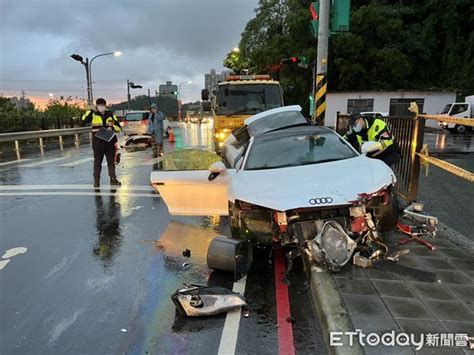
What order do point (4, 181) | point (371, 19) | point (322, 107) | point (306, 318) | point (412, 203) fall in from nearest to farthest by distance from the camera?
point (306, 318)
point (412, 203)
point (4, 181)
point (322, 107)
point (371, 19)

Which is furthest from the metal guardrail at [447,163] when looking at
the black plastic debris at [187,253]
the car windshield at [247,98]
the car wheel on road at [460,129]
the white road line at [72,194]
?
the car wheel on road at [460,129]

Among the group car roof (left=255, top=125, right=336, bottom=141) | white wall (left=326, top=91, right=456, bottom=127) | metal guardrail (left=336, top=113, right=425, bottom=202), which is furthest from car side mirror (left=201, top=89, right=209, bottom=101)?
white wall (left=326, top=91, right=456, bottom=127)

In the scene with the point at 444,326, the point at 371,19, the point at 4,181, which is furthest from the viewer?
the point at 371,19

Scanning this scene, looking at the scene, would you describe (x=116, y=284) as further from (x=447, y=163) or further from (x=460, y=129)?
(x=460, y=129)

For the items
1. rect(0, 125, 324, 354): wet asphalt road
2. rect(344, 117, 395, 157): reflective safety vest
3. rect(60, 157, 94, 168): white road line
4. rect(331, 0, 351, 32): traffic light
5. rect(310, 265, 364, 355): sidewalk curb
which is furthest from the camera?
rect(60, 157, 94, 168): white road line

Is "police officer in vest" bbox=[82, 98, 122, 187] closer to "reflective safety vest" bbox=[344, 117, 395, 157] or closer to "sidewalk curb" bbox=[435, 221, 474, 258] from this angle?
"reflective safety vest" bbox=[344, 117, 395, 157]

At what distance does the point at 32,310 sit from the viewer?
12.3ft

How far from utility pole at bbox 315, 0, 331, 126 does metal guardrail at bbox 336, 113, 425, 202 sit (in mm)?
3570

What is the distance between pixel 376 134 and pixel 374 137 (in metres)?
0.06

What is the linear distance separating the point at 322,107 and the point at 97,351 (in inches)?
371

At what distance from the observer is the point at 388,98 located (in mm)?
34156

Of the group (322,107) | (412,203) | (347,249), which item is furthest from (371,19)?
(347,249)

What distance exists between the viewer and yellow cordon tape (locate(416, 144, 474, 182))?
15.9 feet

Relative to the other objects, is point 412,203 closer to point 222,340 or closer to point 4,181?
point 222,340
